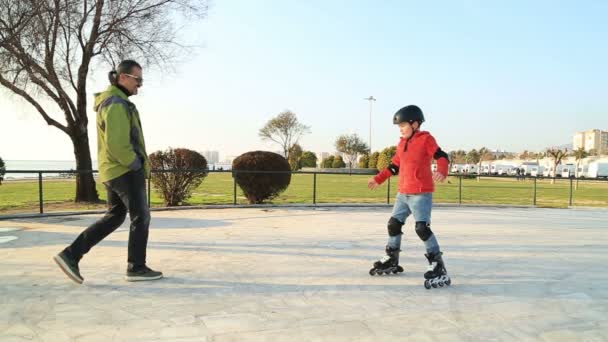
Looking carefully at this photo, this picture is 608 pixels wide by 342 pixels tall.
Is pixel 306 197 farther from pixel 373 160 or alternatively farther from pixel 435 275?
pixel 373 160

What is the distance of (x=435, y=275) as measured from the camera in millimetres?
3602

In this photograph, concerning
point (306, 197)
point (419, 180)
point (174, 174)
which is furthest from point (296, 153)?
point (419, 180)

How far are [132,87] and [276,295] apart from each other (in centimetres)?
211

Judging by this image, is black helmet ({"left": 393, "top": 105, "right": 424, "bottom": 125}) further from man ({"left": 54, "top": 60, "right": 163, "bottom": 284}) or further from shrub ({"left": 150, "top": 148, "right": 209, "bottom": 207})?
shrub ({"left": 150, "top": 148, "right": 209, "bottom": 207})

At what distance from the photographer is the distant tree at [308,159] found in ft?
247

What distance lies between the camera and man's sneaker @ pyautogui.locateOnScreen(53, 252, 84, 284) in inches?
133

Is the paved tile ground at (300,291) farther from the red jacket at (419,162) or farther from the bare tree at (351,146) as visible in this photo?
the bare tree at (351,146)

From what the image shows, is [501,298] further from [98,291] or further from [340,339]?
[98,291]

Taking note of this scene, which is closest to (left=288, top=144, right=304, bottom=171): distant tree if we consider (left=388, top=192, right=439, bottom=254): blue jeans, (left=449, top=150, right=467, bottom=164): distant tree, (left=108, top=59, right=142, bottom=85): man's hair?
(left=388, top=192, right=439, bottom=254): blue jeans

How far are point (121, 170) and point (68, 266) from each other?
0.85m

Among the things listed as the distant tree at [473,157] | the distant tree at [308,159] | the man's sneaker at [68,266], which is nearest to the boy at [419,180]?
the man's sneaker at [68,266]

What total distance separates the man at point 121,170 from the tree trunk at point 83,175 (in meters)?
10.3

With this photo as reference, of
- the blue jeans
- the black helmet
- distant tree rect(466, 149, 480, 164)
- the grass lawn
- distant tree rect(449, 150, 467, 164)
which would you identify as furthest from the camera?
distant tree rect(449, 150, 467, 164)

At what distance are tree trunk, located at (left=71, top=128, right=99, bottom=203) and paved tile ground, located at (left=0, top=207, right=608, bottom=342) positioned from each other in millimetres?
6909
